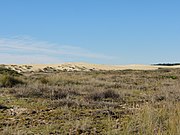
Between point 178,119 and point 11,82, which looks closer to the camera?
point 178,119

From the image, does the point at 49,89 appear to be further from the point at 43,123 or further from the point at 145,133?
the point at 145,133

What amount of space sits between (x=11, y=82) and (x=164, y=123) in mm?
11547

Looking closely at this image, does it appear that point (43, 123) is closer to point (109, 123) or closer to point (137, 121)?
point (109, 123)

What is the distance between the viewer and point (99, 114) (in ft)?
27.9

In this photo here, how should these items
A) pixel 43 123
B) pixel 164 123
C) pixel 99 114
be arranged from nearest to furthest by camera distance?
1. pixel 164 123
2. pixel 43 123
3. pixel 99 114

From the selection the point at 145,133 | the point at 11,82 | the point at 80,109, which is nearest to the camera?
the point at 145,133

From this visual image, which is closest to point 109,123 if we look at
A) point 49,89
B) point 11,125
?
point 11,125

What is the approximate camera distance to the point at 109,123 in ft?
23.2

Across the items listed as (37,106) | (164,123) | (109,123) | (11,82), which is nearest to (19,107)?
(37,106)

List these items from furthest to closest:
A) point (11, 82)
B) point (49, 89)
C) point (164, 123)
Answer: point (11, 82) → point (49, 89) → point (164, 123)

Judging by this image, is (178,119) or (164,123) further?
(164,123)

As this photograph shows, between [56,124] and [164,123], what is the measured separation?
2.22m

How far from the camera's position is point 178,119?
21.0ft

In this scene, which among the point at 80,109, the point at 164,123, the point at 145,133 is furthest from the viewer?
the point at 80,109
